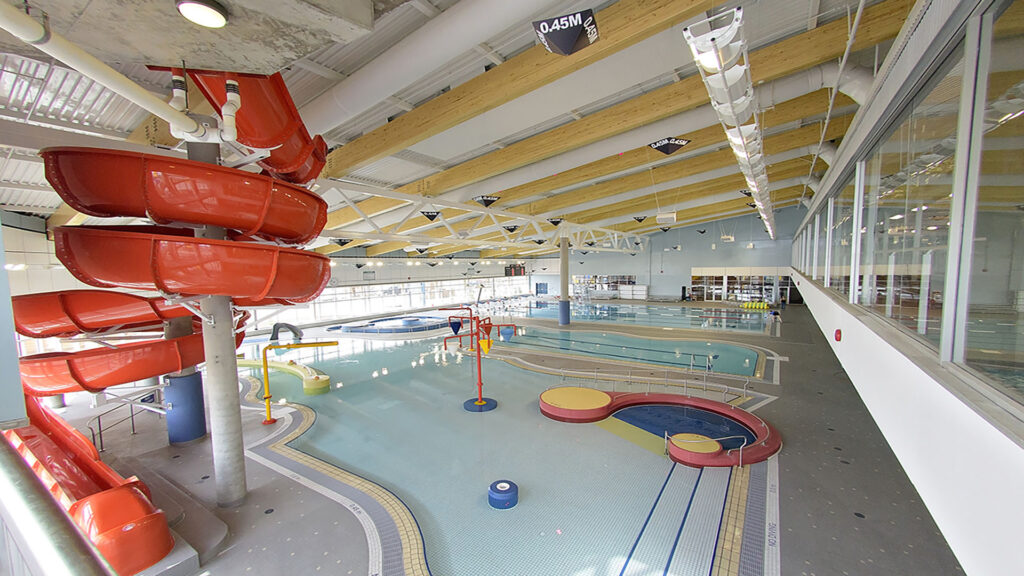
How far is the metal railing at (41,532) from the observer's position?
68 cm

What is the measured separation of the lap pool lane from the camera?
3.88m

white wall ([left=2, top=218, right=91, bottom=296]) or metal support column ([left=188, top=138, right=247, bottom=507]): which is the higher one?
white wall ([left=2, top=218, right=91, bottom=296])

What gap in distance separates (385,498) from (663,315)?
60.5 ft

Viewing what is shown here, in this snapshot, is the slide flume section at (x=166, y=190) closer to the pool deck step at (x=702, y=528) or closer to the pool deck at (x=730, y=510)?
the pool deck at (x=730, y=510)

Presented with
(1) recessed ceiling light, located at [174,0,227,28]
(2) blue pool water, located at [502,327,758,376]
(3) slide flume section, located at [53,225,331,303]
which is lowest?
(2) blue pool water, located at [502,327,758,376]

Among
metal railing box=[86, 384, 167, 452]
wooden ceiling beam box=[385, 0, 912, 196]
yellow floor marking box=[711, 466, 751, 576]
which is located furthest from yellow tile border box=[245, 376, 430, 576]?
wooden ceiling beam box=[385, 0, 912, 196]

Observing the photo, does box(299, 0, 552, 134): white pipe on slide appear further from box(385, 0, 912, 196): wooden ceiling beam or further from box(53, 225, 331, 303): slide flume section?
box(385, 0, 912, 196): wooden ceiling beam

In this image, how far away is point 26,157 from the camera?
17.4ft

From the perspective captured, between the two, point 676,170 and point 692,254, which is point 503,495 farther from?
point 692,254

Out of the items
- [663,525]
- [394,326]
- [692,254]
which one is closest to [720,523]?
[663,525]

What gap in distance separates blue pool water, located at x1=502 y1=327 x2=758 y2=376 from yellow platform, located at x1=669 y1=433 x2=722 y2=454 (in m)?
4.27

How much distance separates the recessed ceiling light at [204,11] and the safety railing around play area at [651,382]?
8644 mm

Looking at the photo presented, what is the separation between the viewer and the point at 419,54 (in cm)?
391

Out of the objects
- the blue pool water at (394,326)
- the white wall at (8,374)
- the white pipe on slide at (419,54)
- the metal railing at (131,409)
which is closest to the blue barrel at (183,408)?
the metal railing at (131,409)
